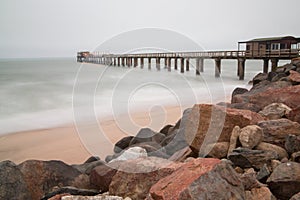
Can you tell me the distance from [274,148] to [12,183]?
132 inches

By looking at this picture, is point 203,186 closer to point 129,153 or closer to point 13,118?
point 129,153

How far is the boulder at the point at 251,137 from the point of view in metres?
3.60

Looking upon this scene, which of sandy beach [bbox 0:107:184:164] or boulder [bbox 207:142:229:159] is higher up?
boulder [bbox 207:142:229:159]

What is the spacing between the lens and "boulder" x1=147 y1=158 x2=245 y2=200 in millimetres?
2396

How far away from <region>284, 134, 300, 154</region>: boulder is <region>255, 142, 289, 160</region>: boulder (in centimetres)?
6

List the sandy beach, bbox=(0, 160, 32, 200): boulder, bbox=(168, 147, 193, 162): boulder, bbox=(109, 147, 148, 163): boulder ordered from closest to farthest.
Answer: bbox=(0, 160, 32, 200): boulder, bbox=(168, 147, 193, 162): boulder, bbox=(109, 147, 148, 163): boulder, the sandy beach

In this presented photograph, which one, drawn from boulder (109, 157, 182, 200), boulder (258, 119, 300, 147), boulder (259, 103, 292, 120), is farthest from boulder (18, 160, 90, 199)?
boulder (259, 103, 292, 120)

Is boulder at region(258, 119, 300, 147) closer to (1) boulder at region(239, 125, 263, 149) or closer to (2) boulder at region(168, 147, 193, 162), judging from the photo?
(1) boulder at region(239, 125, 263, 149)

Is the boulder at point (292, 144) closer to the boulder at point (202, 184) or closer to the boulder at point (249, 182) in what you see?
the boulder at point (249, 182)

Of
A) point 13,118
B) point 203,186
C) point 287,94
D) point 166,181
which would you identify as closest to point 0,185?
point 166,181

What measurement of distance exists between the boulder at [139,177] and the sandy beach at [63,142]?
2.58 m

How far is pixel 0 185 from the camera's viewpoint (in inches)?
134

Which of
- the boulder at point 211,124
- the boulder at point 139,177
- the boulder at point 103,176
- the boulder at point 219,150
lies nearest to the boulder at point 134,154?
the boulder at point 103,176

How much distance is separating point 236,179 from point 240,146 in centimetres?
114
